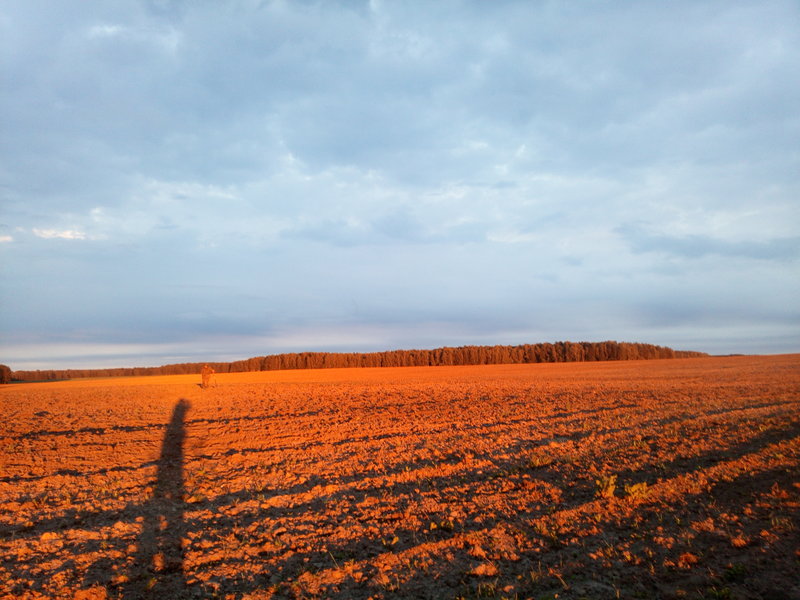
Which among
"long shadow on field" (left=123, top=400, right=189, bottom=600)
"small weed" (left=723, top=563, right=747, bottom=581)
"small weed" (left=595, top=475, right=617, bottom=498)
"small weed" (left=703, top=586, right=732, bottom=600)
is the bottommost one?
"long shadow on field" (left=123, top=400, right=189, bottom=600)

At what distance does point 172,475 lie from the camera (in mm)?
9469

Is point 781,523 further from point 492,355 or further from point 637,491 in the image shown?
point 492,355

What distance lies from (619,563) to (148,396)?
2546cm

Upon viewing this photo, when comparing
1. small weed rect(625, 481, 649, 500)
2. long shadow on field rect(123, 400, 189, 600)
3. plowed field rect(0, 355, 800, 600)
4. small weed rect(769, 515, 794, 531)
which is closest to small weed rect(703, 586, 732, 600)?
plowed field rect(0, 355, 800, 600)

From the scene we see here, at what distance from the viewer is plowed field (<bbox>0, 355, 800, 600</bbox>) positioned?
5.04 m

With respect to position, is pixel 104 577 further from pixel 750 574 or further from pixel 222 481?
pixel 750 574

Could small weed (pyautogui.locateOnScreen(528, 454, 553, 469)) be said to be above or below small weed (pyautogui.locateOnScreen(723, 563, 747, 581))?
above

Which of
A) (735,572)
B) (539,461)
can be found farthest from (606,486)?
(735,572)

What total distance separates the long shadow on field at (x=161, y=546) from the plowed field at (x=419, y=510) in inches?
1.3

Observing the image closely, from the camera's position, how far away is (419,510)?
6977 mm

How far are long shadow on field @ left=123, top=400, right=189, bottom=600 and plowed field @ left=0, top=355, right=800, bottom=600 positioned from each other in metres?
0.03

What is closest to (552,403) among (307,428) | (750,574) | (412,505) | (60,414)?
(307,428)

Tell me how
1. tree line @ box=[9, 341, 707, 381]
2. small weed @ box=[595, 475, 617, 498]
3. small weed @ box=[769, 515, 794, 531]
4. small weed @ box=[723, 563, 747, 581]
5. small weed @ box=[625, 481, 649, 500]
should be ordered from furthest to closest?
1. tree line @ box=[9, 341, 707, 381]
2. small weed @ box=[595, 475, 617, 498]
3. small weed @ box=[625, 481, 649, 500]
4. small weed @ box=[769, 515, 794, 531]
5. small weed @ box=[723, 563, 747, 581]

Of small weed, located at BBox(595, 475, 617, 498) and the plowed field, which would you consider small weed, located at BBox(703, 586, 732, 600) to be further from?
small weed, located at BBox(595, 475, 617, 498)
